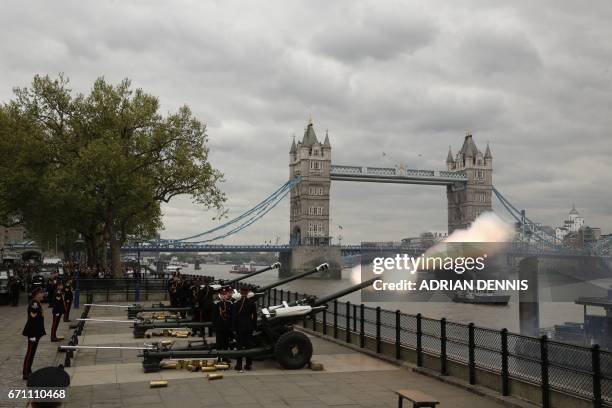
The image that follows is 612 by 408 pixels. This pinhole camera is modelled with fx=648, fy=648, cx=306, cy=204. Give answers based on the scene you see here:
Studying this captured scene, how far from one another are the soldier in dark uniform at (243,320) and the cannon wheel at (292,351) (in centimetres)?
61

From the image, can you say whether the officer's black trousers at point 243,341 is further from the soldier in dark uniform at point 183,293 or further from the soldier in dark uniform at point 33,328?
the soldier in dark uniform at point 183,293

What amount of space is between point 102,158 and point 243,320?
2989 cm

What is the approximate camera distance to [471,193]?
7392 inches

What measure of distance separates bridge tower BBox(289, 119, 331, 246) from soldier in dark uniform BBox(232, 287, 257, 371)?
144429mm

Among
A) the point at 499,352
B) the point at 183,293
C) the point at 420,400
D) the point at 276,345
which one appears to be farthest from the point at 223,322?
the point at 183,293

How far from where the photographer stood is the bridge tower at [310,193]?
163875 millimetres

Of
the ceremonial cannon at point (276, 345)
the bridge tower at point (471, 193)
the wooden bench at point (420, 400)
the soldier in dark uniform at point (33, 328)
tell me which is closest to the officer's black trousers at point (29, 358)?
the soldier in dark uniform at point (33, 328)

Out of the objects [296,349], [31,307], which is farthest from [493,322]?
[31,307]

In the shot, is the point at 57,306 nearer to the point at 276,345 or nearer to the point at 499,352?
the point at 276,345

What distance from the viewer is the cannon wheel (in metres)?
13.0

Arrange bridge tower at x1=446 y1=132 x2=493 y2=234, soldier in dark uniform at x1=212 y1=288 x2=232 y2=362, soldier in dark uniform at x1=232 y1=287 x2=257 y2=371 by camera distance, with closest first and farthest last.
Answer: soldier in dark uniform at x1=232 y1=287 x2=257 y2=371 < soldier in dark uniform at x1=212 y1=288 x2=232 y2=362 < bridge tower at x1=446 y1=132 x2=493 y2=234

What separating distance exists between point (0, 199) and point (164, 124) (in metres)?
11.7

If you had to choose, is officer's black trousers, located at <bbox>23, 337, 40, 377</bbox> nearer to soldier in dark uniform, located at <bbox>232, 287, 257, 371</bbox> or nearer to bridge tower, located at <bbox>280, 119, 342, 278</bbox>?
soldier in dark uniform, located at <bbox>232, 287, 257, 371</bbox>

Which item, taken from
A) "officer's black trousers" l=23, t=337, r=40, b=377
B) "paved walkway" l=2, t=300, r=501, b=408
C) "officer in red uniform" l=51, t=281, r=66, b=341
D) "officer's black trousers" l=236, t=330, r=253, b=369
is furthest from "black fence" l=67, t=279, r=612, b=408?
"officer's black trousers" l=23, t=337, r=40, b=377
